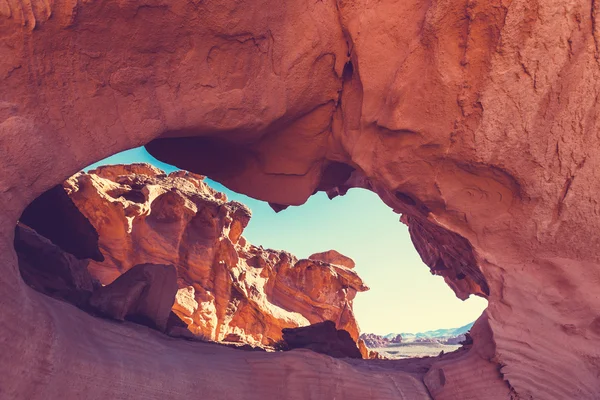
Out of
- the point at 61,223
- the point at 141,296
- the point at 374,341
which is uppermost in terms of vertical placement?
the point at 374,341

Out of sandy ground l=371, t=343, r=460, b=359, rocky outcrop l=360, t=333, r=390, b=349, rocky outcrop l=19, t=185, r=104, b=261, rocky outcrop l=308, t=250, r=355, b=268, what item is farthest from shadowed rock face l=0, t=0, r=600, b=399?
rocky outcrop l=360, t=333, r=390, b=349

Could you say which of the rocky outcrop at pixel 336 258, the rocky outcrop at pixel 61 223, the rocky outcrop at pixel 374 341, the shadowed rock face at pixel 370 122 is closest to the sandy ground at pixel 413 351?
the rocky outcrop at pixel 374 341

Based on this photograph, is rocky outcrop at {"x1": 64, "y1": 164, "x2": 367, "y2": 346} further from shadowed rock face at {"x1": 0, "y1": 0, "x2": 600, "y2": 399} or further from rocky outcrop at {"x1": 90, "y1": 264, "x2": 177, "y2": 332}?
shadowed rock face at {"x1": 0, "y1": 0, "x2": 600, "y2": 399}

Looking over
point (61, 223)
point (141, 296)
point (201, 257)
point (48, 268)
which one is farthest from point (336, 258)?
point (141, 296)

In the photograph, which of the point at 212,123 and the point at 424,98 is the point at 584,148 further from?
the point at 212,123

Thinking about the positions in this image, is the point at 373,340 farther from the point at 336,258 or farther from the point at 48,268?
the point at 48,268

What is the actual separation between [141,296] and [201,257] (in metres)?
10.3

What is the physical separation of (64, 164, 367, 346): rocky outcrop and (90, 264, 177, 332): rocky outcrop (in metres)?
6.68

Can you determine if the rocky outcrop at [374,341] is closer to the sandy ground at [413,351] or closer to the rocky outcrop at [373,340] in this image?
the rocky outcrop at [373,340]

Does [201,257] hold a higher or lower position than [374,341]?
lower

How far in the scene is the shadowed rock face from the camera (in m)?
2.73

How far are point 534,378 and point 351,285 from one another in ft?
56.3

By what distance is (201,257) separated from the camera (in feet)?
48.9

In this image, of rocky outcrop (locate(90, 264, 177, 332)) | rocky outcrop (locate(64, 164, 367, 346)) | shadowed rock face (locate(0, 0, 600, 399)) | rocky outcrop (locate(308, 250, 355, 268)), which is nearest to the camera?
shadowed rock face (locate(0, 0, 600, 399))
